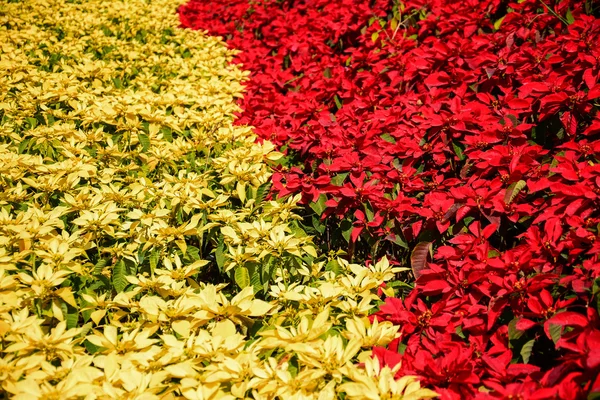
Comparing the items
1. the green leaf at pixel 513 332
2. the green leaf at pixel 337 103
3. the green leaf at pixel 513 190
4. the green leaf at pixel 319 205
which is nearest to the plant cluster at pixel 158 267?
the green leaf at pixel 319 205

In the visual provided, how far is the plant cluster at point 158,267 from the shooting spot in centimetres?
134

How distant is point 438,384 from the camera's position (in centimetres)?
139

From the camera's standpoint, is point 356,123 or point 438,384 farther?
point 356,123

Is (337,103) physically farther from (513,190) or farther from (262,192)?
(513,190)

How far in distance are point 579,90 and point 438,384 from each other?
1637 mm

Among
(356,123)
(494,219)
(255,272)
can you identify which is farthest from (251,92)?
(494,219)

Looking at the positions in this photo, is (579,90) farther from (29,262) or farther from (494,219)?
(29,262)

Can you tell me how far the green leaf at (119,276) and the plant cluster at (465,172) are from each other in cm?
80

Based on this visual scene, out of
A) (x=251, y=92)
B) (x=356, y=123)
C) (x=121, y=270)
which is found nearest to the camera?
(x=121, y=270)

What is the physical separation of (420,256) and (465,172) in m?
0.54

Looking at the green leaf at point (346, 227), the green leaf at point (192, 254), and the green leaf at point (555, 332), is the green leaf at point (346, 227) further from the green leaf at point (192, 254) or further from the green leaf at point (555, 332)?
the green leaf at point (555, 332)

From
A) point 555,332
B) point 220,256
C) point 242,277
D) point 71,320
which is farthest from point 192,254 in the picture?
point 555,332

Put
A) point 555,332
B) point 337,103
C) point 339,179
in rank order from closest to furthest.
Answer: point 555,332, point 339,179, point 337,103

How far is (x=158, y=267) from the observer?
2008 millimetres
